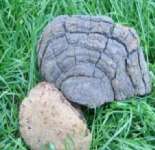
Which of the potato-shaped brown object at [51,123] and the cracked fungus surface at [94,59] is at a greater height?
the cracked fungus surface at [94,59]

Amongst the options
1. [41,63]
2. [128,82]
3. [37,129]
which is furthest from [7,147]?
[128,82]

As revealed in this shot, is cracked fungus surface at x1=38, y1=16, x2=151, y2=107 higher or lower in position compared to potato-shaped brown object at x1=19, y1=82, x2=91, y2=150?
higher

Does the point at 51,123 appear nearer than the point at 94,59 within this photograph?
Yes

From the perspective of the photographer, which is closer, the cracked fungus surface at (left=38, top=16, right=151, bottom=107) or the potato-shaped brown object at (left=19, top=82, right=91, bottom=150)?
the potato-shaped brown object at (left=19, top=82, right=91, bottom=150)

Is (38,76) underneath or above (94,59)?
underneath

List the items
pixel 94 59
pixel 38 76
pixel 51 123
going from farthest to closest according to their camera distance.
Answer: pixel 38 76
pixel 94 59
pixel 51 123
